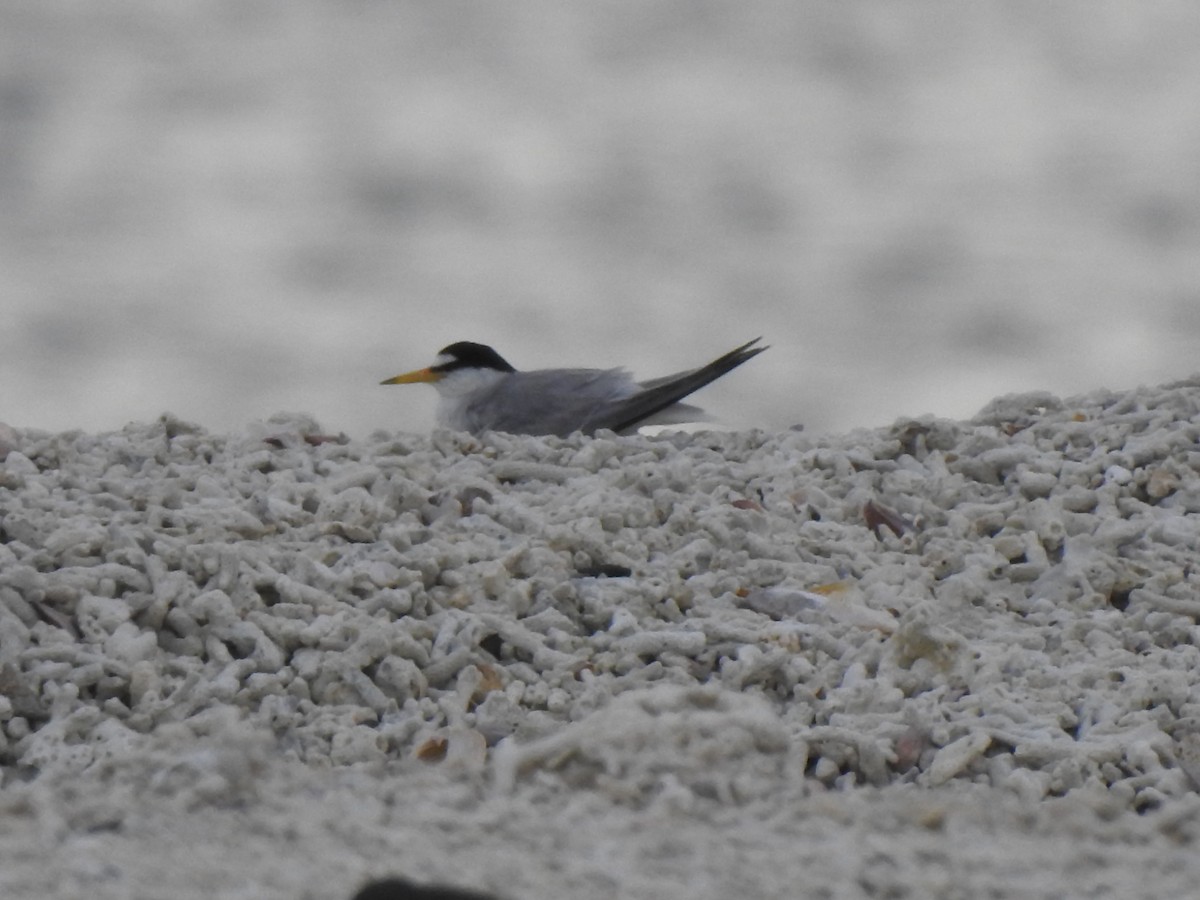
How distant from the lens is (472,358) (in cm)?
825

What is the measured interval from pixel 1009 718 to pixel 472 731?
1.19m

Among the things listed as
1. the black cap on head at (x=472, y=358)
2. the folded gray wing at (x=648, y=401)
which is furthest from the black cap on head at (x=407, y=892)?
the black cap on head at (x=472, y=358)

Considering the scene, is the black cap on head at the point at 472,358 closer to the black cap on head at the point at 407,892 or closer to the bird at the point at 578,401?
the bird at the point at 578,401

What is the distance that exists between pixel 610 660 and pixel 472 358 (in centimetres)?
370

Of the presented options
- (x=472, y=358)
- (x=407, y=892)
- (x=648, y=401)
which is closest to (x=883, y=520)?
(x=648, y=401)

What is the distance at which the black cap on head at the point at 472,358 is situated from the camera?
27.0 ft

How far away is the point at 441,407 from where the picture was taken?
8.03 meters

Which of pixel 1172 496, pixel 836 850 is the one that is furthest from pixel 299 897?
pixel 1172 496

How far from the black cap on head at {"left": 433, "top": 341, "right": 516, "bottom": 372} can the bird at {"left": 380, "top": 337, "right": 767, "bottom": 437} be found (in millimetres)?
212

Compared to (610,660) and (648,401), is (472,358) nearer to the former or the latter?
(648,401)

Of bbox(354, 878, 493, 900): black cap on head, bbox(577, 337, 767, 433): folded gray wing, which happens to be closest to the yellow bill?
bbox(577, 337, 767, 433): folded gray wing

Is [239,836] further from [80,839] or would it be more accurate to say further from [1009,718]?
[1009,718]

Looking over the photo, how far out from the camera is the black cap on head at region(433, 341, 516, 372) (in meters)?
8.24

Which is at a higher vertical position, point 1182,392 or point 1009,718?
point 1182,392
